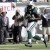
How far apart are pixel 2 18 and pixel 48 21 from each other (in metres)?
1.68

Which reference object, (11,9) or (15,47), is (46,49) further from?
(11,9)

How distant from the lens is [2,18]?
984 centimetres

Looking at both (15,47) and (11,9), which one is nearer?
(15,47)

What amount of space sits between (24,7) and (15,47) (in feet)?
5.15

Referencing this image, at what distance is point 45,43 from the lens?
30.7ft

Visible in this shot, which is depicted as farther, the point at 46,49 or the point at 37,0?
the point at 37,0

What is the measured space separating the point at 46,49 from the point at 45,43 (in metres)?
0.58

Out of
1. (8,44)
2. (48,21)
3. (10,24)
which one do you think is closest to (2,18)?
(10,24)

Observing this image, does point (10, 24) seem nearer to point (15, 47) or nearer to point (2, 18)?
point (2, 18)

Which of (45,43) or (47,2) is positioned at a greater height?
(47,2)

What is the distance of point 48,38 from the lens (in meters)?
9.88

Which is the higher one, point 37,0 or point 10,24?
point 37,0

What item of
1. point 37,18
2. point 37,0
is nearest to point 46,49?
point 37,18

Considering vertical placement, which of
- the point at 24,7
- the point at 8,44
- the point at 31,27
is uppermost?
the point at 24,7
